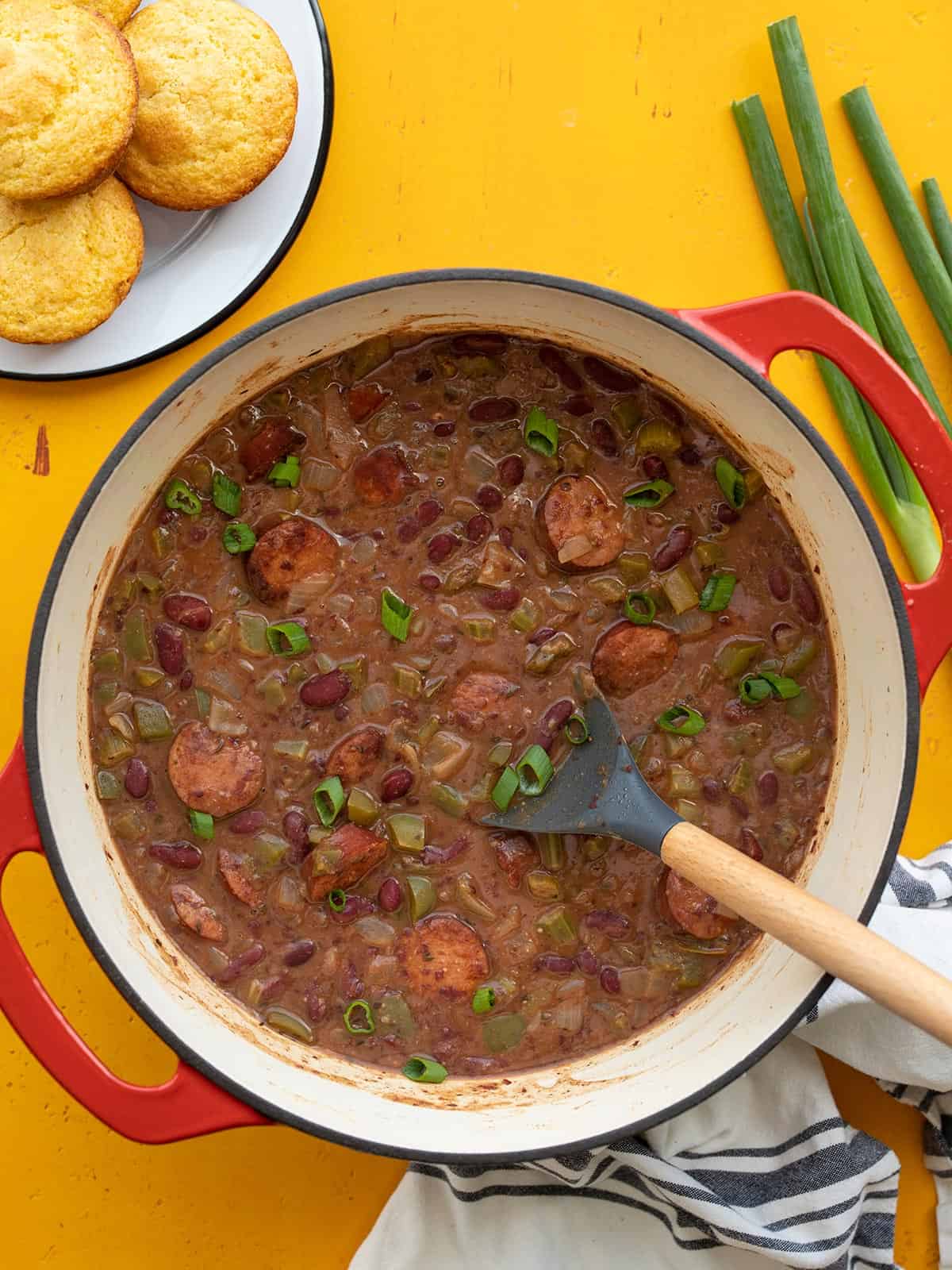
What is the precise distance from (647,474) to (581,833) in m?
0.81

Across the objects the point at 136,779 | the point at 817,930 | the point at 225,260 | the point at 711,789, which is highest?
the point at 225,260

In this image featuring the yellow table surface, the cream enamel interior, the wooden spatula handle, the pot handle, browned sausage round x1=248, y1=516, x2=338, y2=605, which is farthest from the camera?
the yellow table surface

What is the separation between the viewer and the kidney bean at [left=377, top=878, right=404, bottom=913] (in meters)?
2.58

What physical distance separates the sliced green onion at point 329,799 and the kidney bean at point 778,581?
42.0 inches

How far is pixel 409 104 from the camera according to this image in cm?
276

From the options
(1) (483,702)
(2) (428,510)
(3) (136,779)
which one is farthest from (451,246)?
(3) (136,779)

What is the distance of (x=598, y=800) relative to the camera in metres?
2.45

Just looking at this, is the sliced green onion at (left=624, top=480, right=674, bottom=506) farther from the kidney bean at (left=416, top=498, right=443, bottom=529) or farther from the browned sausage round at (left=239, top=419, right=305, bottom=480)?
the browned sausage round at (left=239, top=419, right=305, bottom=480)

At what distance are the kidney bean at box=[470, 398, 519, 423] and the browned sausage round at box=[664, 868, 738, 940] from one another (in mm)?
1087

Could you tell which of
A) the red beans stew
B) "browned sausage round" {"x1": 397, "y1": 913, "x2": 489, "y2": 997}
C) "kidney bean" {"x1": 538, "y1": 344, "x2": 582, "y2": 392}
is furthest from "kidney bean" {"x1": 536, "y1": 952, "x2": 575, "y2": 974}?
"kidney bean" {"x1": 538, "y1": 344, "x2": 582, "y2": 392}

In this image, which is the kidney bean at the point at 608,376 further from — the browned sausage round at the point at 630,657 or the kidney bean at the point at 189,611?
the kidney bean at the point at 189,611

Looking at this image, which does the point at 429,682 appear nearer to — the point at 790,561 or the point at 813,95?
the point at 790,561

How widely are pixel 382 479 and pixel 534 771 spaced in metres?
0.73

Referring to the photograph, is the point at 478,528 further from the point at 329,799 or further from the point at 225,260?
the point at 225,260
